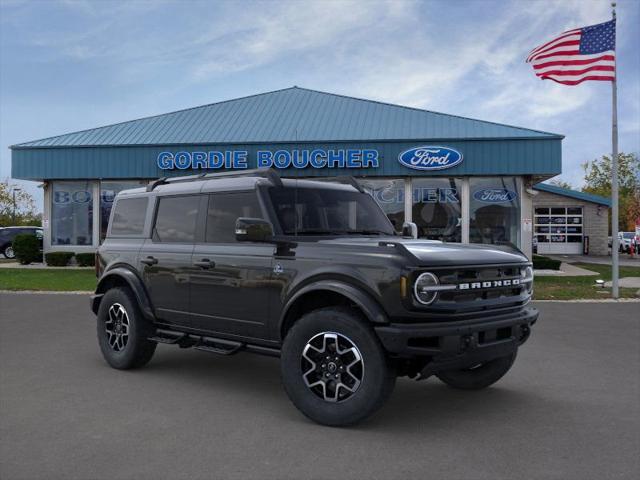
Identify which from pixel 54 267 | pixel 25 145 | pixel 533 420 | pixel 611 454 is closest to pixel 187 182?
pixel 533 420

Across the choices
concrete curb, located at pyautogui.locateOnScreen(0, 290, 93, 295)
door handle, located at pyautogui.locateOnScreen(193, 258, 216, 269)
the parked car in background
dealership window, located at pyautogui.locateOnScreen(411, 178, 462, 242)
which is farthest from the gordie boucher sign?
door handle, located at pyautogui.locateOnScreen(193, 258, 216, 269)

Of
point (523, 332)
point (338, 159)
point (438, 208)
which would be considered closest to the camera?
point (523, 332)

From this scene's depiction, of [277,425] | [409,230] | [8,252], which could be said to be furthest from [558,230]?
[277,425]

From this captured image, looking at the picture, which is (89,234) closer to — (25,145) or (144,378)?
(25,145)

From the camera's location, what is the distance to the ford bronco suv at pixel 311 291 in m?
4.66

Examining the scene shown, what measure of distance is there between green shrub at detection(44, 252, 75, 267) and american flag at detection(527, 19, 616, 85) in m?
19.4

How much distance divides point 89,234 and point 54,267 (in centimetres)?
242

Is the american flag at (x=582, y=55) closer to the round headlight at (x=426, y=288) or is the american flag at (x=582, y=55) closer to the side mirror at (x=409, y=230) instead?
the side mirror at (x=409, y=230)

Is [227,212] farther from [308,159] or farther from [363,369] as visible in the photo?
[308,159]

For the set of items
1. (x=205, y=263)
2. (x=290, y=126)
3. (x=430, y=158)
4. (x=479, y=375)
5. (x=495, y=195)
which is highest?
(x=290, y=126)

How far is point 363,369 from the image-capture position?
4715 millimetres

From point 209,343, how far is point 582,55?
504 inches

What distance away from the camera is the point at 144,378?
653 centimetres

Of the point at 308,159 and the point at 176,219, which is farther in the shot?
the point at 308,159
